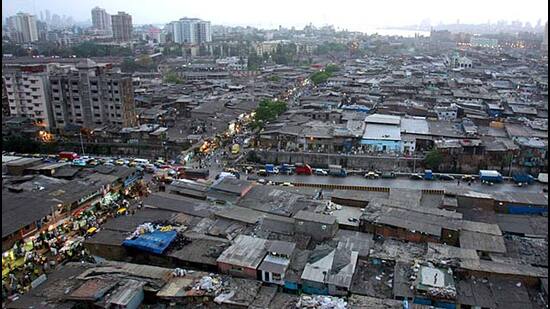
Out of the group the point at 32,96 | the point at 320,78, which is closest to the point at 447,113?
the point at 320,78

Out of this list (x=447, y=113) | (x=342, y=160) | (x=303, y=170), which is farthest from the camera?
(x=447, y=113)

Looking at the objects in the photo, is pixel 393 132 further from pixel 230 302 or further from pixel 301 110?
pixel 230 302

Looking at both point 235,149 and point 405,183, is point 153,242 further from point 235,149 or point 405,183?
point 235,149

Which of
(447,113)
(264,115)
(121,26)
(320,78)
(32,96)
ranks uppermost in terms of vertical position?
(121,26)

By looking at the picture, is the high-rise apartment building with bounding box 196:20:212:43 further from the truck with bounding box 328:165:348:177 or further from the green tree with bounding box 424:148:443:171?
the green tree with bounding box 424:148:443:171

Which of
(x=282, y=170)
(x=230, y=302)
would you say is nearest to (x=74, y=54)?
(x=282, y=170)

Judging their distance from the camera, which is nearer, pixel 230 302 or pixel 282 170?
pixel 230 302

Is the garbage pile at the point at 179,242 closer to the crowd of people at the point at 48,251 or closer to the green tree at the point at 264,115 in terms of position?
the crowd of people at the point at 48,251
